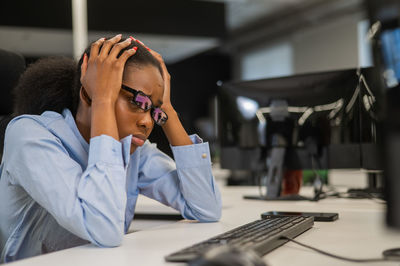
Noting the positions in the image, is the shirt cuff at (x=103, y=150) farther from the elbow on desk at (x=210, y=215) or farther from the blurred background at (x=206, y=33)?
the blurred background at (x=206, y=33)

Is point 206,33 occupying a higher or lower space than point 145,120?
higher

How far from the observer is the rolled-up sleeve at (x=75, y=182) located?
93cm

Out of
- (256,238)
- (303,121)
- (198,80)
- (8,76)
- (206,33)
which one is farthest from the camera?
(198,80)

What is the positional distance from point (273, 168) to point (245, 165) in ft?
0.42

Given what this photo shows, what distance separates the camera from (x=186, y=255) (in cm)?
73

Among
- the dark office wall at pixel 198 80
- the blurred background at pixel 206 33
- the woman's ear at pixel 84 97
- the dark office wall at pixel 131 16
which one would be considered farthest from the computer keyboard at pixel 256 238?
the dark office wall at pixel 198 80

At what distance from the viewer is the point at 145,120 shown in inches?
44.8

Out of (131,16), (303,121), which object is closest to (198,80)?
(131,16)

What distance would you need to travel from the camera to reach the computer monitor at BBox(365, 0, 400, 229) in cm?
60

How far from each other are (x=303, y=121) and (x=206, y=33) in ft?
14.2

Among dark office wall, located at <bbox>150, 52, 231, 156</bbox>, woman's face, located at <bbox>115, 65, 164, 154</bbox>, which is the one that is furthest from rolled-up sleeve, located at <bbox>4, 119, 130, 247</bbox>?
dark office wall, located at <bbox>150, 52, 231, 156</bbox>

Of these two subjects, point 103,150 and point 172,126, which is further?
point 172,126

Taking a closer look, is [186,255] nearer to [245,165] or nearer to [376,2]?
[376,2]

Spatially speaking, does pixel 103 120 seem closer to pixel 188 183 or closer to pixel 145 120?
pixel 145 120
